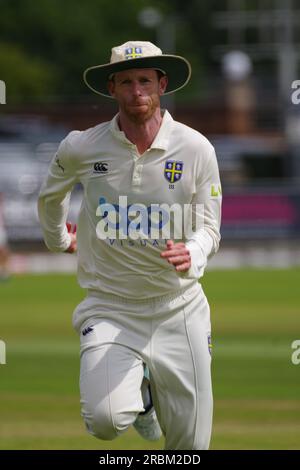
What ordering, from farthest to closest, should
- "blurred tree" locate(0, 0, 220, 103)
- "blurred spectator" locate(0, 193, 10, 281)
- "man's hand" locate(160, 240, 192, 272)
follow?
"blurred tree" locate(0, 0, 220, 103)
"blurred spectator" locate(0, 193, 10, 281)
"man's hand" locate(160, 240, 192, 272)

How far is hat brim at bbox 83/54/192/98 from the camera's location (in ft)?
26.8

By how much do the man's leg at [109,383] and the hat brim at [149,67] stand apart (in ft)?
4.64

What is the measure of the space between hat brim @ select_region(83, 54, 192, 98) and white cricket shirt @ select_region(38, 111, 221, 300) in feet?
0.69

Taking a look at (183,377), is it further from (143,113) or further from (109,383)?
(143,113)

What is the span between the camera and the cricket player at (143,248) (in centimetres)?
814

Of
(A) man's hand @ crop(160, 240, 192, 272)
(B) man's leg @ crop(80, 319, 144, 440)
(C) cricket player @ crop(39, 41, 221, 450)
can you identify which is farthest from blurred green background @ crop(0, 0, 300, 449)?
(A) man's hand @ crop(160, 240, 192, 272)

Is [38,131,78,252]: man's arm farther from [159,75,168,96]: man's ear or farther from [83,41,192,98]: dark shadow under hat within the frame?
[159,75,168,96]: man's ear

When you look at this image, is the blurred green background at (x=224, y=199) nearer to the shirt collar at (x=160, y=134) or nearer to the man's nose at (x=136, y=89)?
the shirt collar at (x=160, y=134)

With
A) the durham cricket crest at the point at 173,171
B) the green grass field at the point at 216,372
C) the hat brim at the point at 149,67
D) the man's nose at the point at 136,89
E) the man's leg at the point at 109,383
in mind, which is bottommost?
the green grass field at the point at 216,372

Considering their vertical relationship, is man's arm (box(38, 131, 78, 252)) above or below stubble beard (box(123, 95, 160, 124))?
below

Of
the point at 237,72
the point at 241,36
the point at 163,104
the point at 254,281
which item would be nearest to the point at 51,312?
the point at 254,281

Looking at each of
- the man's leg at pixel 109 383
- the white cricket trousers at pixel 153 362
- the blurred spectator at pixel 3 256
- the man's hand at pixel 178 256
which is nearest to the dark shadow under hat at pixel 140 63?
the man's hand at pixel 178 256
